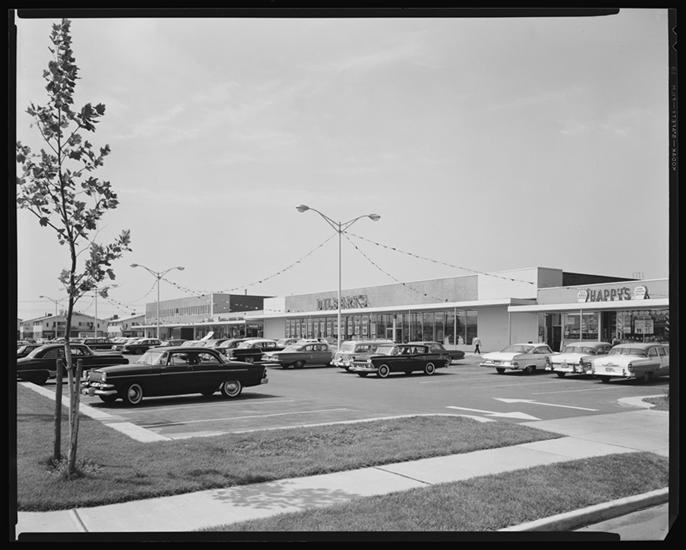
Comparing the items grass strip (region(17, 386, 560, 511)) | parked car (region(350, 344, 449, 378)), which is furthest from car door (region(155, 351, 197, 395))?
parked car (region(350, 344, 449, 378))

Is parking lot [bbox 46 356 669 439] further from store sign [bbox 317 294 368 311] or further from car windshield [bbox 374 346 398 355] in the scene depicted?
store sign [bbox 317 294 368 311]

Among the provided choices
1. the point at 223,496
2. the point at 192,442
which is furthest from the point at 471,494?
the point at 192,442

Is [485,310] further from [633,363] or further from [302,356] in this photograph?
[633,363]

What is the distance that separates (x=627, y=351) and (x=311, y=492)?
62.6ft

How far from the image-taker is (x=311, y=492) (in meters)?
7.83

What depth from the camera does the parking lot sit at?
13727mm

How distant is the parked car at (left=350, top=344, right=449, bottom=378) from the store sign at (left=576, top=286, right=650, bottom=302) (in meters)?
13.4

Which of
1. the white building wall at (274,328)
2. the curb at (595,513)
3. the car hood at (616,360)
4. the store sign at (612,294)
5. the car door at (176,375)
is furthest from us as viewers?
the white building wall at (274,328)

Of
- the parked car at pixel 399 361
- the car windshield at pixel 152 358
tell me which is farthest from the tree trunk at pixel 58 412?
the parked car at pixel 399 361

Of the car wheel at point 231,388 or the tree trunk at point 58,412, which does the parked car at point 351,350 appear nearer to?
the car wheel at point 231,388

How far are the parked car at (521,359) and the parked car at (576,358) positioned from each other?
0.83 meters

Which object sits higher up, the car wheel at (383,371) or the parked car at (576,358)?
the parked car at (576,358)

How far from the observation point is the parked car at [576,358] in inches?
963

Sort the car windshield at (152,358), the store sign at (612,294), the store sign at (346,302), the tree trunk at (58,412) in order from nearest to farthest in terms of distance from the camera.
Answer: the tree trunk at (58,412) → the car windshield at (152,358) → the store sign at (612,294) → the store sign at (346,302)
